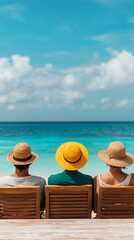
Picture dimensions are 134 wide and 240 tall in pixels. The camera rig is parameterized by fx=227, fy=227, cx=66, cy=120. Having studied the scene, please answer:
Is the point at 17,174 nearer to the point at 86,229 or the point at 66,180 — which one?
the point at 66,180

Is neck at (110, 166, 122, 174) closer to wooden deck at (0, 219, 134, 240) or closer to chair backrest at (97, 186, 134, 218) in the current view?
chair backrest at (97, 186, 134, 218)

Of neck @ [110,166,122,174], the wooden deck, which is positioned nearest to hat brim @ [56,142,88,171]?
neck @ [110,166,122,174]

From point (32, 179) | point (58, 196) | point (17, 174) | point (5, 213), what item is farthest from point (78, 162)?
point (5, 213)

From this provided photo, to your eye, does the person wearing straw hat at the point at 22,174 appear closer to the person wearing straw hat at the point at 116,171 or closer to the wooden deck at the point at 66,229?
the wooden deck at the point at 66,229

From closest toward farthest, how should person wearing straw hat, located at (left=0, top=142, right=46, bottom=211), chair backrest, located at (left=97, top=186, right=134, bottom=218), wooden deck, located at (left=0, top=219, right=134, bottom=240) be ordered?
1. wooden deck, located at (left=0, top=219, right=134, bottom=240)
2. chair backrest, located at (left=97, top=186, right=134, bottom=218)
3. person wearing straw hat, located at (left=0, top=142, right=46, bottom=211)

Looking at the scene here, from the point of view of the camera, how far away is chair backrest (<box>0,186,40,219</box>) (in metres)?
2.33

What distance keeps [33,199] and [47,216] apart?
0.28 metres

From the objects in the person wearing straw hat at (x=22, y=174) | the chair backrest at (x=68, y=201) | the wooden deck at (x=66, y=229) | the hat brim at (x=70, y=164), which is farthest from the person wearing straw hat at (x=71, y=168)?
the wooden deck at (x=66, y=229)

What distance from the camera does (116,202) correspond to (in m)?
2.42

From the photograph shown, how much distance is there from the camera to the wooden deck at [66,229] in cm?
199

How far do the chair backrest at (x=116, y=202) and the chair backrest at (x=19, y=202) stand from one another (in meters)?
0.68

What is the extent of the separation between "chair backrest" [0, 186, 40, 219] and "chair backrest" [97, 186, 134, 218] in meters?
0.68

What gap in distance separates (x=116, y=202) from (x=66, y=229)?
2.08 ft

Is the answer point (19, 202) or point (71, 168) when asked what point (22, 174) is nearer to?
point (19, 202)
